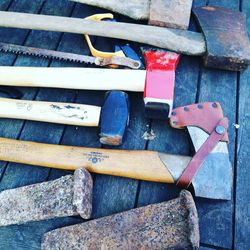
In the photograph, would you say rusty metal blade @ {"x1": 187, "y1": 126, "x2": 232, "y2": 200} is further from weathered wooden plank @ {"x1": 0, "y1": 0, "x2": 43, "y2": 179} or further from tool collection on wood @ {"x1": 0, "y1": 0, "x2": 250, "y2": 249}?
weathered wooden plank @ {"x1": 0, "y1": 0, "x2": 43, "y2": 179}

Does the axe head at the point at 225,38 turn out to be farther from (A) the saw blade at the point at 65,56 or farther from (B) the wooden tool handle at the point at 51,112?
(B) the wooden tool handle at the point at 51,112

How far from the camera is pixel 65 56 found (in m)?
1.88

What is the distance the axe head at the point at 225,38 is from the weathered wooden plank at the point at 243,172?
14 cm

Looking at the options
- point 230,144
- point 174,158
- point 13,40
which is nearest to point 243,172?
point 230,144

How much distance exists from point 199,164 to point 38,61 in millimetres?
1083

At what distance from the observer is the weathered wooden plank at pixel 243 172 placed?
1437 millimetres

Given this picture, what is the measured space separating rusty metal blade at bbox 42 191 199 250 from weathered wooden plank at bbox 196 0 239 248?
0.18 metres

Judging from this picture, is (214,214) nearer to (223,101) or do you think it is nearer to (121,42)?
(223,101)

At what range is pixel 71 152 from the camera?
156cm

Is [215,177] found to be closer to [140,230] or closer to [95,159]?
[140,230]

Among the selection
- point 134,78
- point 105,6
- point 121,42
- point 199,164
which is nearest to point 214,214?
point 199,164

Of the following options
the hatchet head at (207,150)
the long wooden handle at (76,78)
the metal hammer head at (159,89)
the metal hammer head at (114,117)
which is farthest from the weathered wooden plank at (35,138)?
the hatchet head at (207,150)

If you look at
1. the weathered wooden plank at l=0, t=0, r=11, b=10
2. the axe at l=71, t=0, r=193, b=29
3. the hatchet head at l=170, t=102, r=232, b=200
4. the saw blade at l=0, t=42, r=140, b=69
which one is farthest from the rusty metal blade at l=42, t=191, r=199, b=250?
the weathered wooden plank at l=0, t=0, r=11, b=10

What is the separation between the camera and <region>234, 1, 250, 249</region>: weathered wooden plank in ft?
4.71
